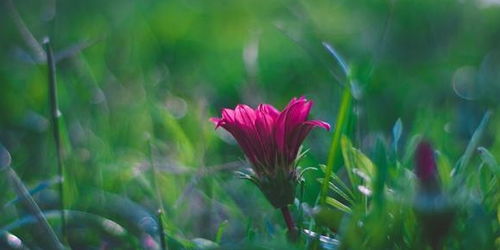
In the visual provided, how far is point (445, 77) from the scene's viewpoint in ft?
6.32

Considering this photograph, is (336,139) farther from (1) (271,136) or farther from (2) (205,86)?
(2) (205,86)

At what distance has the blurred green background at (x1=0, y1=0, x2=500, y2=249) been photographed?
1.34 meters

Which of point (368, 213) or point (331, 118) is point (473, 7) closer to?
point (331, 118)

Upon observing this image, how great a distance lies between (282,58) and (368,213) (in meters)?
1.32

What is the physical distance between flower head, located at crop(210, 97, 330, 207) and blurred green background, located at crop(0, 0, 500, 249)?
106 millimetres

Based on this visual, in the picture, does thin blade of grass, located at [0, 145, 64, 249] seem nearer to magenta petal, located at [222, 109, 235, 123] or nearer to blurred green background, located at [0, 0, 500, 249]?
blurred green background, located at [0, 0, 500, 249]

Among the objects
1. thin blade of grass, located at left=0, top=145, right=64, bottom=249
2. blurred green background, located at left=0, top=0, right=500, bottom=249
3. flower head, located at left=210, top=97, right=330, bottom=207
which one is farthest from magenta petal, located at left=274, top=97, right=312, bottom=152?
thin blade of grass, located at left=0, top=145, right=64, bottom=249

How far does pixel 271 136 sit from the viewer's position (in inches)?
37.4

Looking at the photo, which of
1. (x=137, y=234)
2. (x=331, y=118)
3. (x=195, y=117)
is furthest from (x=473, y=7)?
(x=137, y=234)

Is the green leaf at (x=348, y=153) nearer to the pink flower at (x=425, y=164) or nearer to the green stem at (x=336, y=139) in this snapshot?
the green stem at (x=336, y=139)

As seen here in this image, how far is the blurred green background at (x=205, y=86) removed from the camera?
1.34 meters

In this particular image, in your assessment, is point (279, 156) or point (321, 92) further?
point (321, 92)

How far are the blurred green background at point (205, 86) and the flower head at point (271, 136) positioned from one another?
0.11 metres

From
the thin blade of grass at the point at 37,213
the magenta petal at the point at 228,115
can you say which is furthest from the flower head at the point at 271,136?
the thin blade of grass at the point at 37,213
